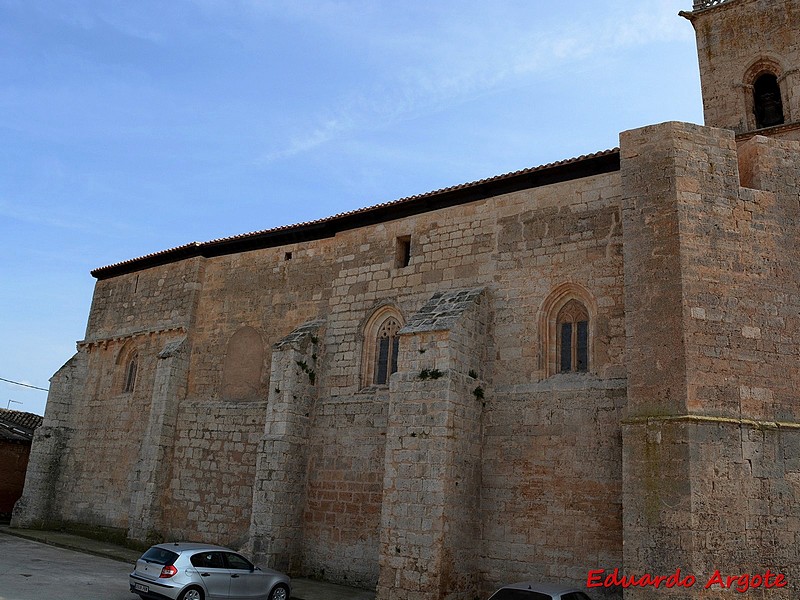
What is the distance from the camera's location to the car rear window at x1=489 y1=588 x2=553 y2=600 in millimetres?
8664

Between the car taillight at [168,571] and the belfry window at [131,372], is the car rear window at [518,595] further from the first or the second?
the belfry window at [131,372]

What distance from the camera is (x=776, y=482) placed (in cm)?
934

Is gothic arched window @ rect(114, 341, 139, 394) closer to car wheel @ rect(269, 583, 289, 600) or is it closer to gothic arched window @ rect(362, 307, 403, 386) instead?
gothic arched window @ rect(362, 307, 403, 386)

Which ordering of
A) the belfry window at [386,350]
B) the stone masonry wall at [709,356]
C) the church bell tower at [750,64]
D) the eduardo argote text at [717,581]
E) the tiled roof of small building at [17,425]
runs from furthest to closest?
the tiled roof of small building at [17,425]
the church bell tower at [750,64]
the belfry window at [386,350]
the stone masonry wall at [709,356]
the eduardo argote text at [717,581]

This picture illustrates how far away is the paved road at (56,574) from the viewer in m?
10.6

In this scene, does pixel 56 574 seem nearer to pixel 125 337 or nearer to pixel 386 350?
pixel 386 350

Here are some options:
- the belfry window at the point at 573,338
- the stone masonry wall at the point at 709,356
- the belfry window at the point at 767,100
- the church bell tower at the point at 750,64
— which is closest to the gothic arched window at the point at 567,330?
the belfry window at the point at 573,338

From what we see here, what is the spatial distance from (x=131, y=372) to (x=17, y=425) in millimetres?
8845

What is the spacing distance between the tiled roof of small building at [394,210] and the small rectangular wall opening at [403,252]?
54 centimetres

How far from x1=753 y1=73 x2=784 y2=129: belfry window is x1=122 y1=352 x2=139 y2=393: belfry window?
17.3 meters

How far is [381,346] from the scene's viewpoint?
47.5ft

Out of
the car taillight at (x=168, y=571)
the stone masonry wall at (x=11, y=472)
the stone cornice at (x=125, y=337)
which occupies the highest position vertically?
the stone cornice at (x=125, y=337)

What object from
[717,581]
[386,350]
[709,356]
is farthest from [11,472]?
[709,356]

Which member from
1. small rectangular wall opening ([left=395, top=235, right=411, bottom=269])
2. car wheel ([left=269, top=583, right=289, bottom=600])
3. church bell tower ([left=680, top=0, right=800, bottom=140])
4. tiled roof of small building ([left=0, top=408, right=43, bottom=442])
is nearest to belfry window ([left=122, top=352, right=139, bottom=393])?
tiled roof of small building ([left=0, top=408, right=43, bottom=442])
